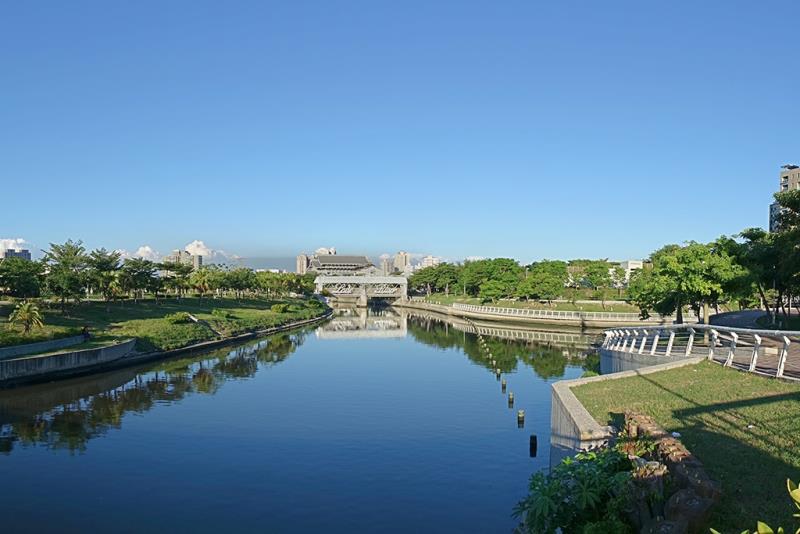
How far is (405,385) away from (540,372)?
37.2 ft

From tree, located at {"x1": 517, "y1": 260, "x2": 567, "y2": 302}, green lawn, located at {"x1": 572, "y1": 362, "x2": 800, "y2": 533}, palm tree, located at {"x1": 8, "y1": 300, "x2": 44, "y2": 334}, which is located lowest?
green lawn, located at {"x1": 572, "y1": 362, "x2": 800, "y2": 533}

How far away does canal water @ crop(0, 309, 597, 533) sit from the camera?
17327 millimetres

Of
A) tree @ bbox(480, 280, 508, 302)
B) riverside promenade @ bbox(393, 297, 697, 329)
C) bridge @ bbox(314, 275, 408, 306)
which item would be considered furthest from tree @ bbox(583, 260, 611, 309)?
bridge @ bbox(314, 275, 408, 306)

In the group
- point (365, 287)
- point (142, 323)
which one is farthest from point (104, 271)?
point (365, 287)

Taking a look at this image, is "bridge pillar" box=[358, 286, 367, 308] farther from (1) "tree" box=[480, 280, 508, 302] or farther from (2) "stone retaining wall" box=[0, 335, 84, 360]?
(2) "stone retaining wall" box=[0, 335, 84, 360]

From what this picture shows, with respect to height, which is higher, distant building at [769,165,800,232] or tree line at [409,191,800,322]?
distant building at [769,165,800,232]

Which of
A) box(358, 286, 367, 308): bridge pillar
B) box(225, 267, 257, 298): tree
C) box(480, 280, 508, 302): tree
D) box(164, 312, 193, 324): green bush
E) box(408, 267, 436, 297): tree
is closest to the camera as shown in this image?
box(164, 312, 193, 324): green bush

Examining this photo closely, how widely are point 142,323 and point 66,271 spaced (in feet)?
24.6

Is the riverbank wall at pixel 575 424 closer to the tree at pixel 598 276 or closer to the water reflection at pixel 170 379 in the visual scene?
the water reflection at pixel 170 379

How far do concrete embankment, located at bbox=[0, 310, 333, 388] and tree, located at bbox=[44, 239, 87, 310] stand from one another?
32.1 ft

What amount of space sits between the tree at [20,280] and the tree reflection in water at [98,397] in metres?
15.1

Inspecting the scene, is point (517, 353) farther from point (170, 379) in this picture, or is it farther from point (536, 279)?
point (536, 279)

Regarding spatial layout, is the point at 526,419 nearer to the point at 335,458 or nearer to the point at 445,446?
the point at 445,446

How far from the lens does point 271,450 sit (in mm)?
23844
